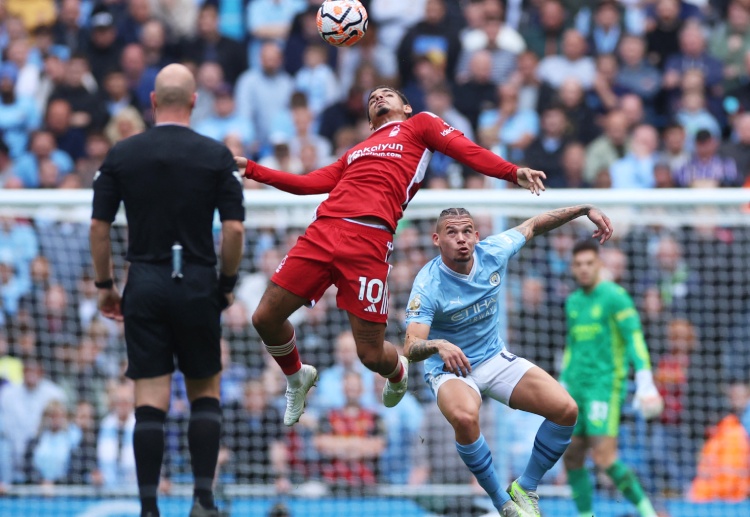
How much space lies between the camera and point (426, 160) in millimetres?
8570

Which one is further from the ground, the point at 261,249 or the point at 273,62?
the point at 273,62

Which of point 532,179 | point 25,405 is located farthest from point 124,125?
point 532,179

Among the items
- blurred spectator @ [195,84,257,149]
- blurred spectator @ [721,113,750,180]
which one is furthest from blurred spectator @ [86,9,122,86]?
blurred spectator @ [721,113,750,180]

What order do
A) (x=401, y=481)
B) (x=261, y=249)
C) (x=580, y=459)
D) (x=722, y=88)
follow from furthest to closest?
(x=722, y=88), (x=261, y=249), (x=401, y=481), (x=580, y=459)

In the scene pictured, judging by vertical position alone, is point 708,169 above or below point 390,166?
above

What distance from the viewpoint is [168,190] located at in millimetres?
7453

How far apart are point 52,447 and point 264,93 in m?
5.17

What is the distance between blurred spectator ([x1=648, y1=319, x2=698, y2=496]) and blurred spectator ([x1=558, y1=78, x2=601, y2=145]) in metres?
2.73

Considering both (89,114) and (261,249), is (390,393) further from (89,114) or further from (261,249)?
(89,114)

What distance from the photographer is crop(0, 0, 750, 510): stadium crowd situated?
1220 cm

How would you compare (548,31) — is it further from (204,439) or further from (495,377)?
(204,439)

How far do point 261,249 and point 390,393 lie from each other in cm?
415

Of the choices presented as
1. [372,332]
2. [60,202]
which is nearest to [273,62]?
[60,202]

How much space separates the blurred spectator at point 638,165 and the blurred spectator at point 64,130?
247 inches
